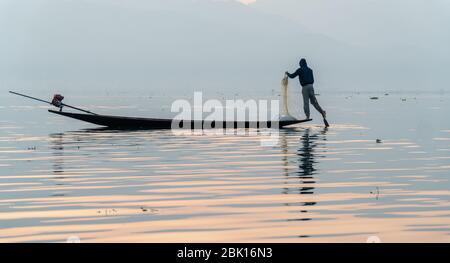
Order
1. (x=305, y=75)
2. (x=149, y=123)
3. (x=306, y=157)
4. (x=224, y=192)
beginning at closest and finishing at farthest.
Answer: (x=224, y=192) → (x=306, y=157) → (x=149, y=123) → (x=305, y=75)

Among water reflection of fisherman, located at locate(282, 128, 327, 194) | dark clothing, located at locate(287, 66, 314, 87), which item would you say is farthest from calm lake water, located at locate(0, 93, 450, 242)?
dark clothing, located at locate(287, 66, 314, 87)

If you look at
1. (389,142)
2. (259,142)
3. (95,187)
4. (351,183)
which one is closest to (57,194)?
(95,187)

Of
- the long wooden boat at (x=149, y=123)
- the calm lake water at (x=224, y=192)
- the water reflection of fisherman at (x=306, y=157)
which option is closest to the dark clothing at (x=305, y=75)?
the long wooden boat at (x=149, y=123)

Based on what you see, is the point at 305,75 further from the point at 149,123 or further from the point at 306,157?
the point at 306,157

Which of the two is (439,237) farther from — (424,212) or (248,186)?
(248,186)

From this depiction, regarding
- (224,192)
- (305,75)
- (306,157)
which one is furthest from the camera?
(305,75)

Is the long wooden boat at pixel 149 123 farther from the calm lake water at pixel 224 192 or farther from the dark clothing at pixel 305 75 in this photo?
the calm lake water at pixel 224 192

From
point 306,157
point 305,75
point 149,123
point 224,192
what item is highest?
point 305,75

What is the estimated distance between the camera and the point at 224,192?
14.9m

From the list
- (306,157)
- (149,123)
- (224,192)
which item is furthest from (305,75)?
(224,192)

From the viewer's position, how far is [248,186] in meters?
15.7

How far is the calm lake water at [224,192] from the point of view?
1111cm

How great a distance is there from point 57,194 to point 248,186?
3.54 metres
